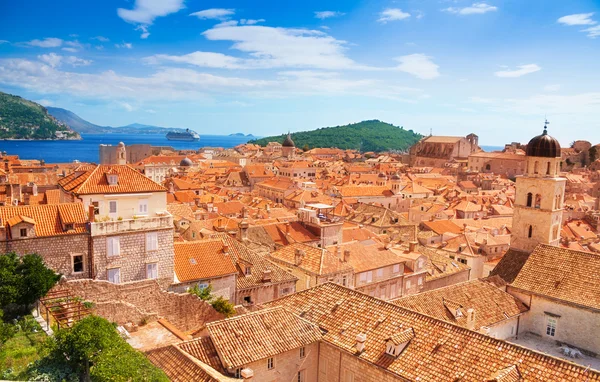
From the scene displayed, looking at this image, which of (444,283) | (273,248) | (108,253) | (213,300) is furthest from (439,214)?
(108,253)

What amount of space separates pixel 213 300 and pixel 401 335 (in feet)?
40.7

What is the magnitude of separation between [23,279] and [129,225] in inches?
222

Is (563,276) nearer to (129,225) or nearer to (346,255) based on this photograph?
(346,255)

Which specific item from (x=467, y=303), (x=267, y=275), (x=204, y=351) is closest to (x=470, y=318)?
(x=467, y=303)

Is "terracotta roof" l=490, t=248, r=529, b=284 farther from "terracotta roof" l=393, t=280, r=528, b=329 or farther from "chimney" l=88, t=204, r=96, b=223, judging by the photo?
"chimney" l=88, t=204, r=96, b=223

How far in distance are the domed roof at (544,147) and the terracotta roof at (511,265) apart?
759 cm

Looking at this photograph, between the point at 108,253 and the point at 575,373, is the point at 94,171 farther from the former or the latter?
the point at 575,373

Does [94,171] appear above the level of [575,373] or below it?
above

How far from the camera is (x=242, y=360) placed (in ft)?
53.1

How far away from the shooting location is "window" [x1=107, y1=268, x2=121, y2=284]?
79.7ft

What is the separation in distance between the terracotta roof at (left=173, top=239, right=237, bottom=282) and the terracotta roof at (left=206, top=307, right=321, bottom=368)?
31.2ft

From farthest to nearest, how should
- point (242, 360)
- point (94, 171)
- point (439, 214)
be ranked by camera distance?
point (439, 214) < point (94, 171) < point (242, 360)

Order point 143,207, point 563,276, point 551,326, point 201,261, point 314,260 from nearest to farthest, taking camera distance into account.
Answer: point 551,326 → point 143,207 → point 563,276 → point 201,261 → point 314,260

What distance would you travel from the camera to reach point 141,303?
24.1 m
